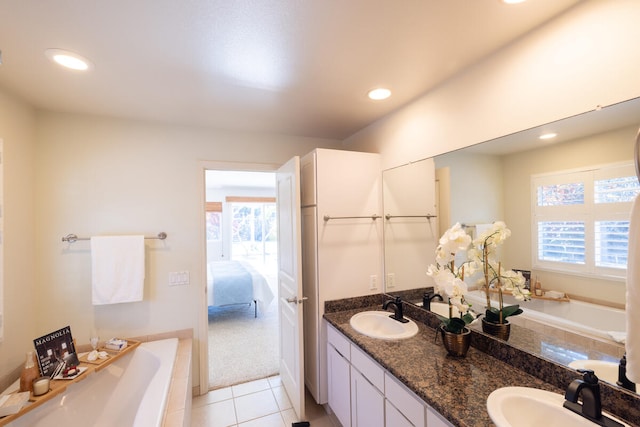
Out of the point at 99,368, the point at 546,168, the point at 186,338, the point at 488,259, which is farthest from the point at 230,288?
the point at 546,168

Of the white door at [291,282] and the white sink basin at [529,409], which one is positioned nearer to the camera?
the white sink basin at [529,409]

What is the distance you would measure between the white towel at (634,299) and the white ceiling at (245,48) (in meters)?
0.92

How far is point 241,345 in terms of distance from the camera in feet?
11.1

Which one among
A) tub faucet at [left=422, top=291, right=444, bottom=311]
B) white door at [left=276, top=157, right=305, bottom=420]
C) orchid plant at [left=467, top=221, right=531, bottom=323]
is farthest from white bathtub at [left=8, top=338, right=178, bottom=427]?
orchid plant at [left=467, top=221, right=531, bottom=323]

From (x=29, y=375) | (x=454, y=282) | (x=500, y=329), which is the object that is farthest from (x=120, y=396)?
(x=500, y=329)

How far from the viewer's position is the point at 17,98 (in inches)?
69.7

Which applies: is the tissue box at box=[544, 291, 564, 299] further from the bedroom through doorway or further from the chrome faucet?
the bedroom through doorway

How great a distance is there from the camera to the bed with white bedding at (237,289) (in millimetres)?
4055

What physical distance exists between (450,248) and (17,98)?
2.92 metres

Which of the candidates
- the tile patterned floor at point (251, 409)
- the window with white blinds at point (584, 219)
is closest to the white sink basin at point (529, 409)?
the window with white blinds at point (584, 219)

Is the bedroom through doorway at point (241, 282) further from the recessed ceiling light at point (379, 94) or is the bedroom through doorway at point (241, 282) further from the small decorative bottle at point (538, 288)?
the small decorative bottle at point (538, 288)

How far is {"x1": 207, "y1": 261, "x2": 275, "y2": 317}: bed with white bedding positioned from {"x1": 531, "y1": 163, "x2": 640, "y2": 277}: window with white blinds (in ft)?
12.1

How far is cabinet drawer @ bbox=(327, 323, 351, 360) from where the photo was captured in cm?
178

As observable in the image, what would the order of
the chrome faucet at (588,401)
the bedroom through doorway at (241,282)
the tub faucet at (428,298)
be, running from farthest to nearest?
the bedroom through doorway at (241,282)
the tub faucet at (428,298)
the chrome faucet at (588,401)
